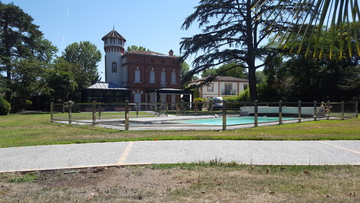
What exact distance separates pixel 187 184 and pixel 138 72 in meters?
43.9

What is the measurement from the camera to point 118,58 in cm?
4791

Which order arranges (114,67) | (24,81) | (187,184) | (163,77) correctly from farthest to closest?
1. (163,77)
2. (114,67)
3. (24,81)
4. (187,184)

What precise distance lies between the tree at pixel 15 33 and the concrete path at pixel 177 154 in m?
37.8

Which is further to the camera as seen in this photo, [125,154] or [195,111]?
[195,111]

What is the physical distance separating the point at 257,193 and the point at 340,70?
32.8 metres

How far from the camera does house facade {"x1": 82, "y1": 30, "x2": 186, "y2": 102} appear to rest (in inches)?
1821

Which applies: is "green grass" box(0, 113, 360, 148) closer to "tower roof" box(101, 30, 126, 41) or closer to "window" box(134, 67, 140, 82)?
"window" box(134, 67, 140, 82)

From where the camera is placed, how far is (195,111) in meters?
20.8

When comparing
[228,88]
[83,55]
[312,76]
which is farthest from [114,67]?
[312,76]

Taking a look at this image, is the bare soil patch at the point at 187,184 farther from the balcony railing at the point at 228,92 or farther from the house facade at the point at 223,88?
the balcony railing at the point at 228,92

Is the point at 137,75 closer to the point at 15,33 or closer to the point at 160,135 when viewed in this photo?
the point at 15,33

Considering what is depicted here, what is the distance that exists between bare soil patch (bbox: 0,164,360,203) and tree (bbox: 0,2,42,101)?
40.3 meters

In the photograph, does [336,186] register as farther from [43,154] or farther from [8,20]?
[8,20]

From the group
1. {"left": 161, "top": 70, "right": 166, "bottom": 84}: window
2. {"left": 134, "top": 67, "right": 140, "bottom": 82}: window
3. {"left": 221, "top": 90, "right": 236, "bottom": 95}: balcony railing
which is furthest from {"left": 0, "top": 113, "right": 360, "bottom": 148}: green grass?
{"left": 221, "top": 90, "right": 236, "bottom": 95}: balcony railing
